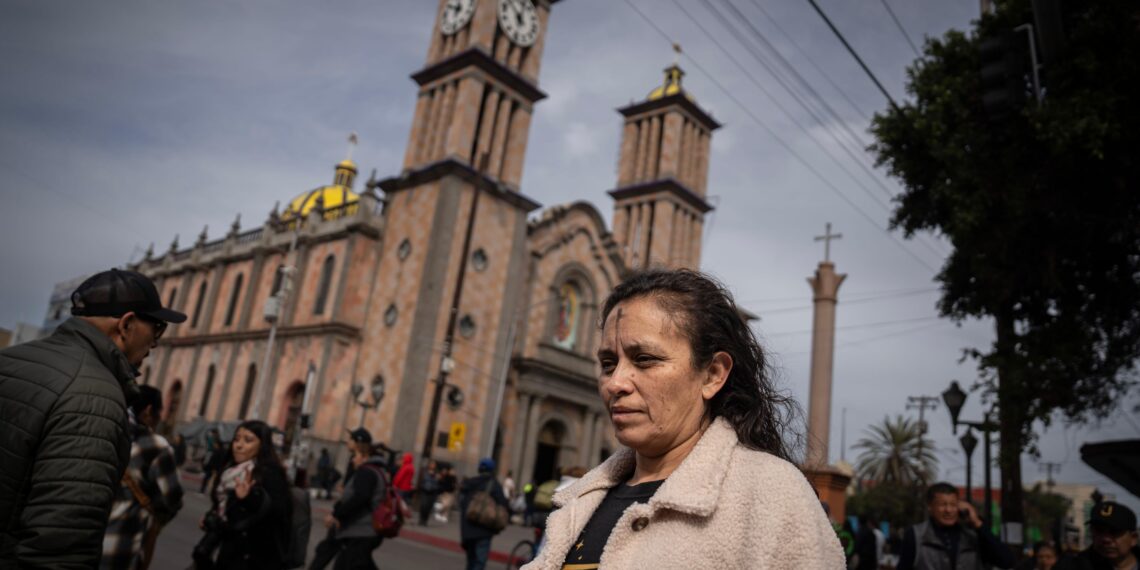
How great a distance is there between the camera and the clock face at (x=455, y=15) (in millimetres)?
30844

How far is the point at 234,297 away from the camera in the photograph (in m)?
38.1

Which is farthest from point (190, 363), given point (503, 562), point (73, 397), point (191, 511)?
point (73, 397)

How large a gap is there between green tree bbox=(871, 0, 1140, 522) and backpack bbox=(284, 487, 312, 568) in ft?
33.6

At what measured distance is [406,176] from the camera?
29.9 metres

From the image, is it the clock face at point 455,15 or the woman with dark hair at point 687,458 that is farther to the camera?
the clock face at point 455,15

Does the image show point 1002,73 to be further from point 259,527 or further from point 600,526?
point 259,527

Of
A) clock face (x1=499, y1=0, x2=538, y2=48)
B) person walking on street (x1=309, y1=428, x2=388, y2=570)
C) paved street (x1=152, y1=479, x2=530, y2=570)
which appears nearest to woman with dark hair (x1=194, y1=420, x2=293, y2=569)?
person walking on street (x1=309, y1=428, x2=388, y2=570)

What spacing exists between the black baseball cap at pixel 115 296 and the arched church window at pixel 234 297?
36.7 meters

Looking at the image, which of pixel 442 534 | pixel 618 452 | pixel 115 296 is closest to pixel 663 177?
pixel 442 534

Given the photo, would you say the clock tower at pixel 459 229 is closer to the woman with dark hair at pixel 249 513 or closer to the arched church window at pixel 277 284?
the arched church window at pixel 277 284

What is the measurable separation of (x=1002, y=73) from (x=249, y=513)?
7.32m

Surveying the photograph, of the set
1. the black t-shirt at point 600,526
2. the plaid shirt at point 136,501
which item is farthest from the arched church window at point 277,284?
the black t-shirt at point 600,526

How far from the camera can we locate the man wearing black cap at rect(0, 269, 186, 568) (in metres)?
2.47

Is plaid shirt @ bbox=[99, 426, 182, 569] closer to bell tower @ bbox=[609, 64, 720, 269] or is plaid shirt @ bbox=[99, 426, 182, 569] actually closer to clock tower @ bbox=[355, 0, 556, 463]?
clock tower @ bbox=[355, 0, 556, 463]
